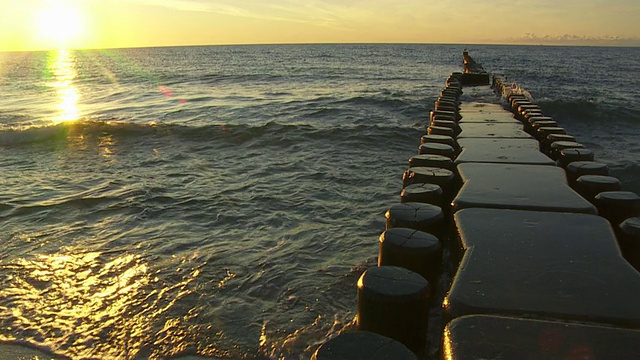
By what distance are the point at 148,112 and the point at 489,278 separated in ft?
58.6

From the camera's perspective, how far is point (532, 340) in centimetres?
195

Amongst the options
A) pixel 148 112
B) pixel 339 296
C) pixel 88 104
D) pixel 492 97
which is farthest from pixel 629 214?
pixel 88 104

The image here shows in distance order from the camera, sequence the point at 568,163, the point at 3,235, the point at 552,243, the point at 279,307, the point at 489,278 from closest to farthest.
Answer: the point at 489,278 → the point at 552,243 → the point at 279,307 → the point at 568,163 → the point at 3,235

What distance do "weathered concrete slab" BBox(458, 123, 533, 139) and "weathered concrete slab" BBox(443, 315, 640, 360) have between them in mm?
4779

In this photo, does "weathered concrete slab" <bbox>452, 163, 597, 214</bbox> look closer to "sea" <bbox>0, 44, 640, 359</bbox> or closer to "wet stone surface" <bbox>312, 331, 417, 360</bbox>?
"sea" <bbox>0, 44, 640, 359</bbox>

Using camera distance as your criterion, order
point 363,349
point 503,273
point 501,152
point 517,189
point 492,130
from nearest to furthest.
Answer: point 363,349, point 503,273, point 517,189, point 501,152, point 492,130

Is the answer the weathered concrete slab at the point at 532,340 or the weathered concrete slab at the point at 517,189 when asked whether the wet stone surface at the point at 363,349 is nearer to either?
the weathered concrete slab at the point at 532,340

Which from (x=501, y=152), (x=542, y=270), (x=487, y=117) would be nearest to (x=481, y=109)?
(x=487, y=117)

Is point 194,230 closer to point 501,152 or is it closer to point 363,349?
point 501,152

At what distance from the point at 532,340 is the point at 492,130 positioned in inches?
214

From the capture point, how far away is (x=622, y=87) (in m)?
30.2

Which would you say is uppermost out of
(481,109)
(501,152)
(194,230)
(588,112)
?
(501,152)

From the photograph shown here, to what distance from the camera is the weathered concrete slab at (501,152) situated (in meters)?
5.04

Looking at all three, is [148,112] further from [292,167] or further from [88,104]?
[292,167]
